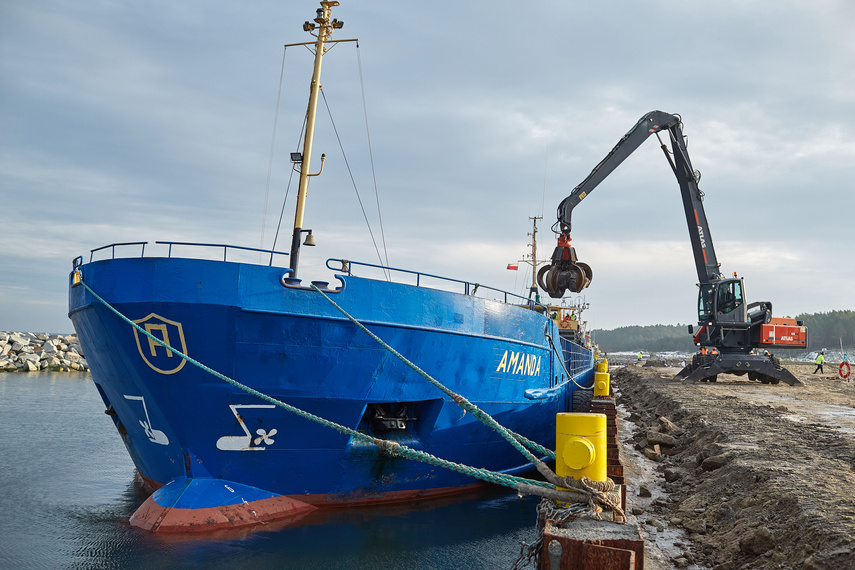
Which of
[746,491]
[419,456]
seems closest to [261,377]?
[419,456]

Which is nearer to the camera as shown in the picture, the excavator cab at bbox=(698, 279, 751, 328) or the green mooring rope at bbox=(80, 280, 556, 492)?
the green mooring rope at bbox=(80, 280, 556, 492)

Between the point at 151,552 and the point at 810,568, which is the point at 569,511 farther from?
the point at 151,552

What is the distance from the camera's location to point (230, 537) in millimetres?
6133

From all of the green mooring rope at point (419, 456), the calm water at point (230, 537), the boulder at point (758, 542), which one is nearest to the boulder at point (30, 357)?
the calm water at point (230, 537)

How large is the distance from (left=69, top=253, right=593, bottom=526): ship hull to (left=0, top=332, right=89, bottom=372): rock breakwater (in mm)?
32284

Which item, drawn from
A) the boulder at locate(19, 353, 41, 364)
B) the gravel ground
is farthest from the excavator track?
the boulder at locate(19, 353, 41, 364)

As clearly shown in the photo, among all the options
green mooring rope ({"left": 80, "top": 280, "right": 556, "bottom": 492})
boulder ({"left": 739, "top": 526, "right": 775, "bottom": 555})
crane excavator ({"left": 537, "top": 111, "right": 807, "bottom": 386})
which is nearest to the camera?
green mooring rope ({"left": 80, "top": 280, "right": 556, "bottom": 492})

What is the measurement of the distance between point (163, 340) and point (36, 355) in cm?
3916

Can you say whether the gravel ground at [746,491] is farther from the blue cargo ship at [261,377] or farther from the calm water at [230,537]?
the blue cargo ship at [261,377]

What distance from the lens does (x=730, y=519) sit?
5.19m

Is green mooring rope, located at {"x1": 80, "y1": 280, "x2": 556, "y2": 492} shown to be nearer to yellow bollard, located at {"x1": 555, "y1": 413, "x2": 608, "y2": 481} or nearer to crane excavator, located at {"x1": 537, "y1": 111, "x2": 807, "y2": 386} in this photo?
yellow bollard, located at {"x1": 555, "y1": 413, "x2": 608, "y2": 481}

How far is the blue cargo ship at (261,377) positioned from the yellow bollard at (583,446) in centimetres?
328

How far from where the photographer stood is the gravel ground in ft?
13.5

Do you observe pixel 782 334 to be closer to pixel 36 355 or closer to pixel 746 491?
pixel 746 491
